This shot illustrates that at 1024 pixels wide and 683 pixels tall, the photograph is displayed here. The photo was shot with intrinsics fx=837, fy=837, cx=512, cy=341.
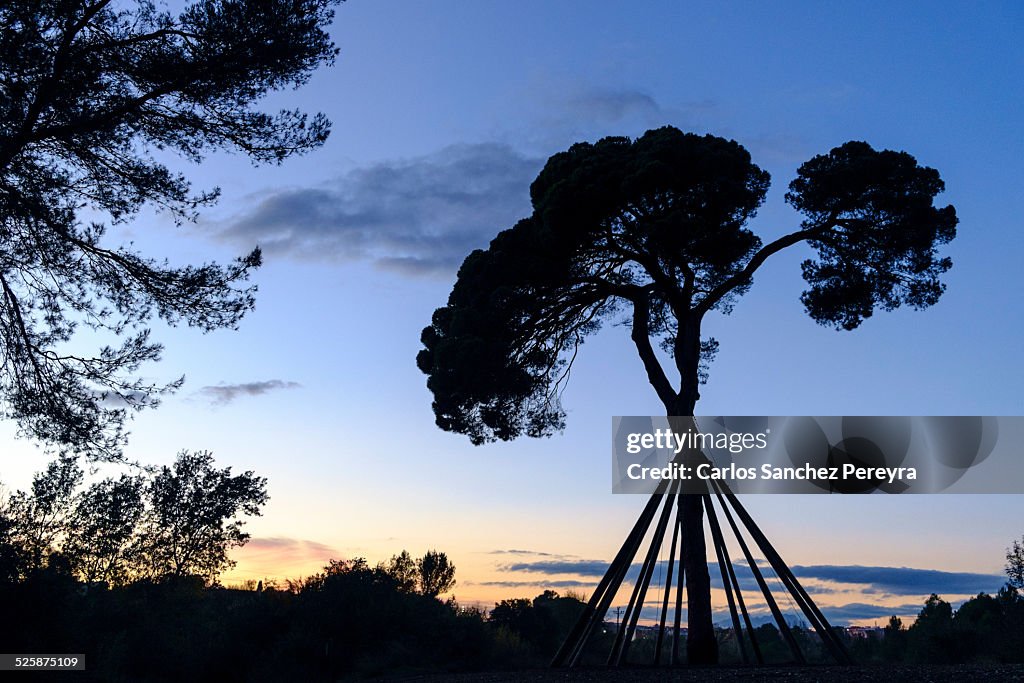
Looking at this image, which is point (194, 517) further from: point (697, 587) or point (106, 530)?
point (697, 587)

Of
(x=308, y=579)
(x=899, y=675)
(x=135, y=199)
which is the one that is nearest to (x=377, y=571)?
(x=308, y=579)

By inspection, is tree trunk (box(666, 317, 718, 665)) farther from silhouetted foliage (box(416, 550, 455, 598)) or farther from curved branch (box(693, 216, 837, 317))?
silhouetted foliage (box(416, 550, 455, 598))

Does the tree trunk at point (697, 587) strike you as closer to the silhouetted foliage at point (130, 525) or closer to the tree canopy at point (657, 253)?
the tree canopy at point (657, 253)

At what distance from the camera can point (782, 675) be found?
1002 centimetres

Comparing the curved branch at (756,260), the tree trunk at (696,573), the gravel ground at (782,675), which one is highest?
the curved branch at (756,260)

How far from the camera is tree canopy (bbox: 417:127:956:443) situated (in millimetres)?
15297

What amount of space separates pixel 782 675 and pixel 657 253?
27.0 ft

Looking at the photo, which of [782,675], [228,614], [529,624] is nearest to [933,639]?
[529,624]

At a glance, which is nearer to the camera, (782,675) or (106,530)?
(782,675)

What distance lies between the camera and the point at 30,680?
12773mm

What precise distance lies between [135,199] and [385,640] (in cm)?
1334

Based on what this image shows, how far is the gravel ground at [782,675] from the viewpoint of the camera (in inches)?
364

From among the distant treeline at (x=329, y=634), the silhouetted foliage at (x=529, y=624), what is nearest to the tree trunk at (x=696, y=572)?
the distant treeline at (x=329, y=634)

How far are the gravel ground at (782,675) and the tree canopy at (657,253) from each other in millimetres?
5137
